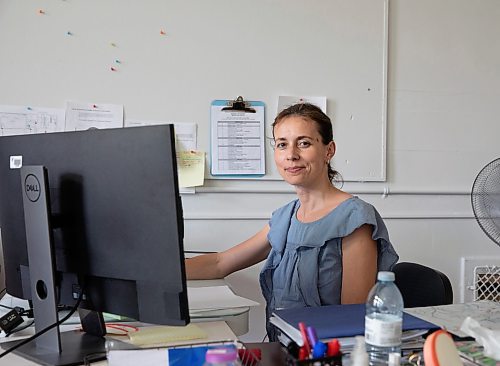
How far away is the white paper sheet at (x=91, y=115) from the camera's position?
2.08m

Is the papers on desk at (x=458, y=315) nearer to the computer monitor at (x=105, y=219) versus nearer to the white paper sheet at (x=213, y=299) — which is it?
the white paper sheet at (x=213, y=299)

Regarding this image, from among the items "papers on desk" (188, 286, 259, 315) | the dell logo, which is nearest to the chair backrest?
"papers on desk" (188, 286, 259, 315)

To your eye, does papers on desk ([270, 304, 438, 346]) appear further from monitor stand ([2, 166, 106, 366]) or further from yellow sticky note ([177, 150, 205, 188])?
yellow sticky note ([177, 150, 205, 188])

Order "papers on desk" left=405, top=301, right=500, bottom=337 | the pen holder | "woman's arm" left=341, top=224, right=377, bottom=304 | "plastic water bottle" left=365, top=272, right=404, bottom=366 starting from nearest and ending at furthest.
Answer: the pen holder
"plastic water bottle" left=365, top=272, right=404, bottom=366
"papers on desk" left=405, top=301, right=500, bottom=337
"woman's arm" left=341, top=224, right=377, bottom=304

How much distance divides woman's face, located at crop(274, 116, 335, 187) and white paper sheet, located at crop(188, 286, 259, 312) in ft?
1.32

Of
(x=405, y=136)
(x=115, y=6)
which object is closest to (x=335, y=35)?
(x=405, y=136)

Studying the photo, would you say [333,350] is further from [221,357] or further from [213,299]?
[213,299]

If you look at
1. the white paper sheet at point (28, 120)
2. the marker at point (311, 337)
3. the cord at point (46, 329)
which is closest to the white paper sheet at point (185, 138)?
the white paper sheet at point (28, 120)

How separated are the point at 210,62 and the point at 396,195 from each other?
100 centimetres

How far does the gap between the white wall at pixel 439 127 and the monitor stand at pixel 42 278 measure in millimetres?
1301

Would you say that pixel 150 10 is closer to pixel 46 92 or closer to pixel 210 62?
pixel 210 62

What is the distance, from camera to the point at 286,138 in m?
1.65

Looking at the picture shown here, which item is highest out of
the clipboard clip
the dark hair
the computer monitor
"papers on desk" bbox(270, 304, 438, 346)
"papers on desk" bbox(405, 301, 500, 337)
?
the clipboard clip

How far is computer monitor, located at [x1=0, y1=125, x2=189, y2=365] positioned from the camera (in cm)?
90
